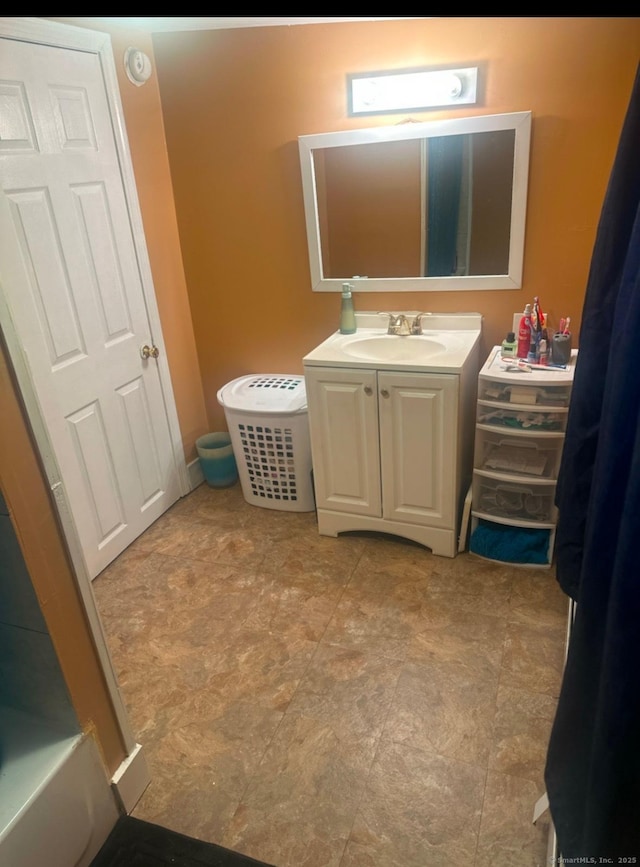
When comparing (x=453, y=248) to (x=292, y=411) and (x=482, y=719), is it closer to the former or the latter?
(x=292, y=411)

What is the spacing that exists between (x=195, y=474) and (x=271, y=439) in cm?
65

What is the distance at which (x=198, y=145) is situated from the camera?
261 centimetres

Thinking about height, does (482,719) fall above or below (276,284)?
below

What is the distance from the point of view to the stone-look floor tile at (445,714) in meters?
1.63

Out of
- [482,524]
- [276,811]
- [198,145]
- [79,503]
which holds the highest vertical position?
[198,145]

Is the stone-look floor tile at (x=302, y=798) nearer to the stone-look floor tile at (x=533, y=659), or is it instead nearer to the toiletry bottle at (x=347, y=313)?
the stone-look floor tile at (x=533, y=659)

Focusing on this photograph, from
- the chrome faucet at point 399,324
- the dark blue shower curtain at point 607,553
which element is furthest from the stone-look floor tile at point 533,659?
the chrome faucet at point 399,324

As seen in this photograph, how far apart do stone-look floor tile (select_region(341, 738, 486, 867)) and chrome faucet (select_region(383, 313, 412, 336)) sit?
164 centimetres

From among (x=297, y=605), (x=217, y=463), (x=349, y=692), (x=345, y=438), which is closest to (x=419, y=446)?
(x=345, y=438)

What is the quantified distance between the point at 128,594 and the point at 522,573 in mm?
1631

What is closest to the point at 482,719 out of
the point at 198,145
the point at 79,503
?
the point at 79,503

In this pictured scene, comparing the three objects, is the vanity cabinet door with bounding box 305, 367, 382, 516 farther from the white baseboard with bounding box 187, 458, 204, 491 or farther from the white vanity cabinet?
→ the white baseboard with bounding box 187, 458, 204, 491

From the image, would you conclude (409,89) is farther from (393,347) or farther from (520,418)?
(520,418)

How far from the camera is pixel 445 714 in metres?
1.73
